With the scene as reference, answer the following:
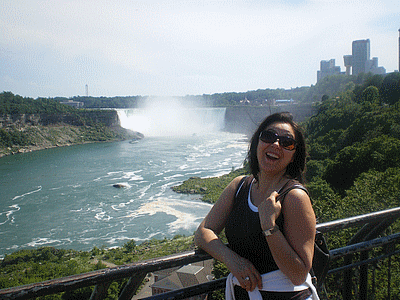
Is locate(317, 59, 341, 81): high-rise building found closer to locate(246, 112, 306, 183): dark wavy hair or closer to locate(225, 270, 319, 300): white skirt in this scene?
locate(246, 112, 306, 183): dark wavy hair

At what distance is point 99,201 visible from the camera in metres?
21.8

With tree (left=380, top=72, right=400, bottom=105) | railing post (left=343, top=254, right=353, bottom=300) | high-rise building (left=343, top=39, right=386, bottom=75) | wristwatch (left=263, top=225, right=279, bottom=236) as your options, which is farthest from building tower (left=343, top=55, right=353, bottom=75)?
wristwatch (left=263, top=225, right=279, bottom=236)

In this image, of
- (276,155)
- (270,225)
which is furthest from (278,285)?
(276,155)

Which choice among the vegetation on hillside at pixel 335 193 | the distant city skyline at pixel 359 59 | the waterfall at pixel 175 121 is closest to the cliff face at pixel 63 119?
the waterfall at pixel 175 121

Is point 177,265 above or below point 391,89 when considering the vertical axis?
below

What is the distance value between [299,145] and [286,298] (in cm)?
59

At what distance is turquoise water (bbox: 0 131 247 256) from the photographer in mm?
16797

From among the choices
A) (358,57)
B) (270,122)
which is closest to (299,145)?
(270,122)

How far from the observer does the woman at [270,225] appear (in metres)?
1.22

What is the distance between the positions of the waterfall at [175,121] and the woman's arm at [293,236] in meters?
65.8

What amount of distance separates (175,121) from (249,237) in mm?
74559

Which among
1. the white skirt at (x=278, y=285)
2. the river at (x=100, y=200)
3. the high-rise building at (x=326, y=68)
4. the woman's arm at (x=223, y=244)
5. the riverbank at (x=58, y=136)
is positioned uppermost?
the high-rise building at (x=326, y=68)

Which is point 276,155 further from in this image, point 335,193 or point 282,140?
point 335,193

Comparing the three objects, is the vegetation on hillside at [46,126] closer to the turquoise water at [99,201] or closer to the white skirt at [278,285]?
the turquoise water at [99,201]
